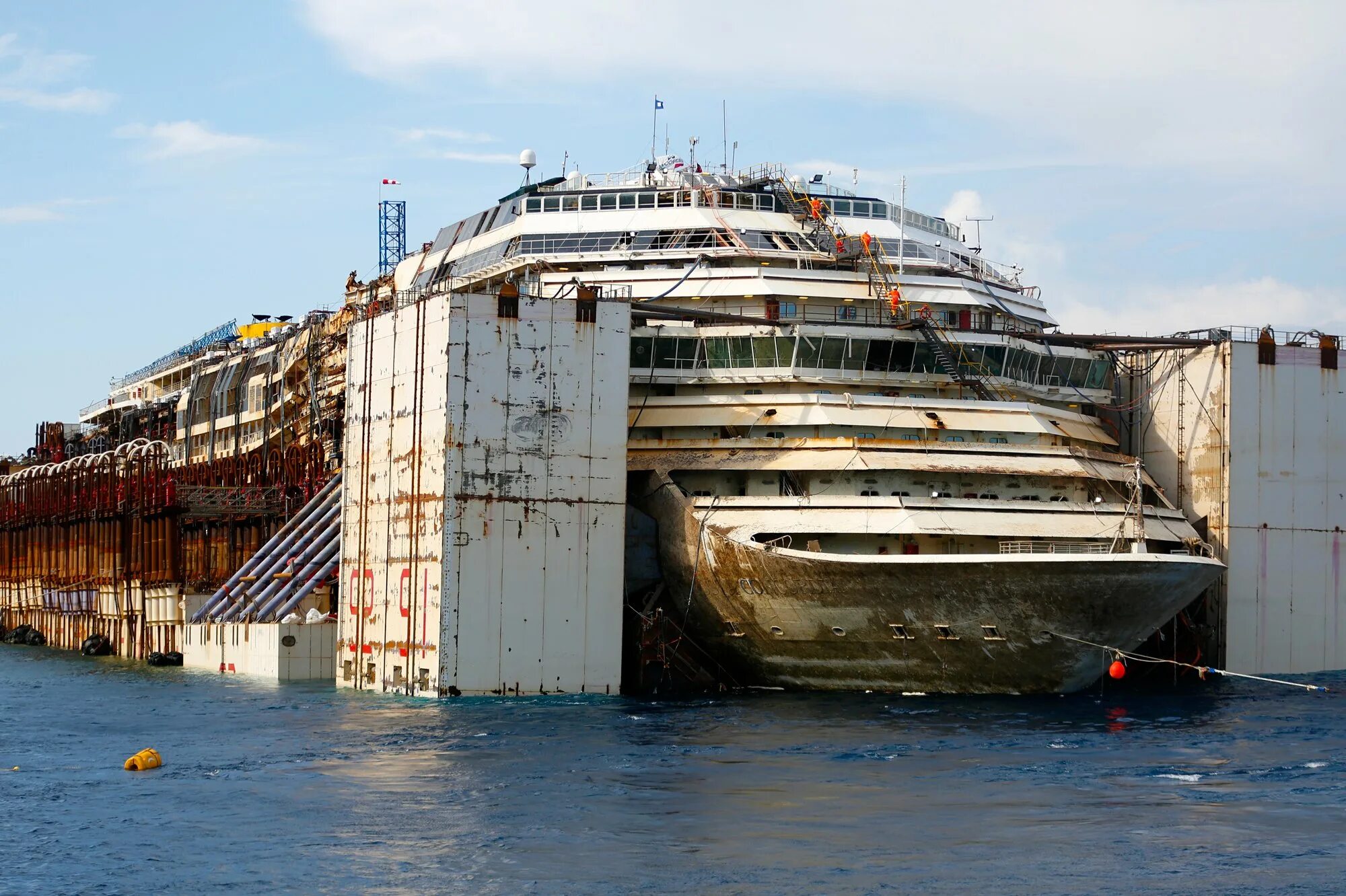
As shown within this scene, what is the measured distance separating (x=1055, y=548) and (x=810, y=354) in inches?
446

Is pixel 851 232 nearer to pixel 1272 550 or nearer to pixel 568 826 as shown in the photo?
pixel 1272 550

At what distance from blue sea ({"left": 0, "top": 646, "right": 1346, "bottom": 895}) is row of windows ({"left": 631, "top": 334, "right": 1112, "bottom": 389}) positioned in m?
11.3

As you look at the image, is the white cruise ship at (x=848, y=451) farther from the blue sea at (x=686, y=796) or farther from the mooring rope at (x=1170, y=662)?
the blue sea at (x=686, y=796)

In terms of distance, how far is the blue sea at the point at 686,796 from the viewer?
98.8ft

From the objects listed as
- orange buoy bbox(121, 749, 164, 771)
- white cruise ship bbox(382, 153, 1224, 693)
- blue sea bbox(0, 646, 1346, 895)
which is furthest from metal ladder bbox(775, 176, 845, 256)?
orange buoy bbox(121, 749, 164, 771)

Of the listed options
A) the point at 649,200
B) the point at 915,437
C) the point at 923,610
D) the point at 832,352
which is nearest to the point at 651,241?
the point at 649,200

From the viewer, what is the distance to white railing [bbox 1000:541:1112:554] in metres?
51.4

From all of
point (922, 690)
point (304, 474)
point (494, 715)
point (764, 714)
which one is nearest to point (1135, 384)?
point (922, 690)

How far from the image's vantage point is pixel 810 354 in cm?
5916

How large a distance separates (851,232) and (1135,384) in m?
11.6

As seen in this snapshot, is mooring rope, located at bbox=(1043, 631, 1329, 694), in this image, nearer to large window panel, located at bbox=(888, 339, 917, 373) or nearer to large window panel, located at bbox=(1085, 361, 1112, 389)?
large window panel, located at bbox=(1085, 361, 1112, 389)

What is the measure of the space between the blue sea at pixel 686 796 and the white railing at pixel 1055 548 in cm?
430

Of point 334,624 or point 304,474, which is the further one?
point 304,474

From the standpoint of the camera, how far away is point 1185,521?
5800cm
